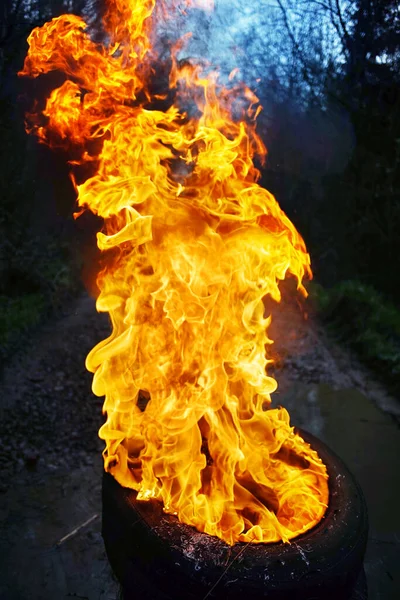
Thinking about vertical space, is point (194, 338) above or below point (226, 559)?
above

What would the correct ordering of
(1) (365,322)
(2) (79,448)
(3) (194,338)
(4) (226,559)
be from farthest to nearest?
(1) (365,322) → (2) (79,448) → (3) (194,338) → (4) (226,559)

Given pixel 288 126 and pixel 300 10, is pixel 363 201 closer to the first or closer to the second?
pixel 288 126

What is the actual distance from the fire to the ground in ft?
4.22

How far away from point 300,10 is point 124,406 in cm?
1401

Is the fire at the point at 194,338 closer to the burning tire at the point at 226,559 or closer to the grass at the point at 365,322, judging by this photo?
the burning tire at the point at 226,559

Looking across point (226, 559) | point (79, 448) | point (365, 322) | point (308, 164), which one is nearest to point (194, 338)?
point (226, 559)

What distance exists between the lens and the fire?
9.54 feet

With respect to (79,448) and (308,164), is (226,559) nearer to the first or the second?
(79,448)

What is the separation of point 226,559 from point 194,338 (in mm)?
1356

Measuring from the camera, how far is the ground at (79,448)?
359cm

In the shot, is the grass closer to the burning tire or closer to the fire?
the fire

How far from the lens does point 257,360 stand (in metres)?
3.36

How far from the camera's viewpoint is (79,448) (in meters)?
5.20

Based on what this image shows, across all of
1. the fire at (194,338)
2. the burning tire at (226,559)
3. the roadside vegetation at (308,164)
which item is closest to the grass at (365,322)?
the roadside vegetation at (308,164)
